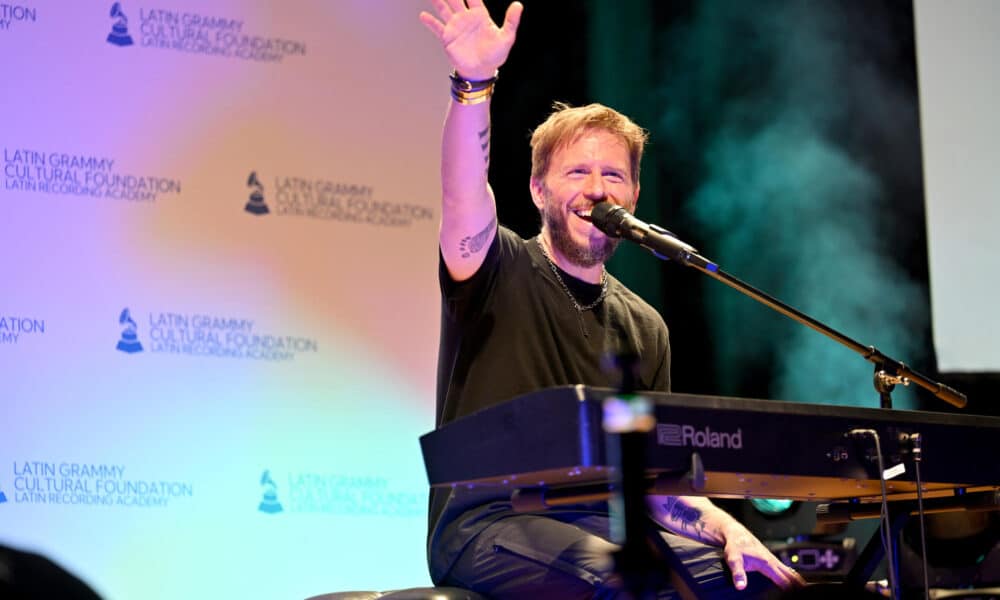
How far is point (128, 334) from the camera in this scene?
4016mm

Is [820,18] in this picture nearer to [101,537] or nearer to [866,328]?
[866,328]

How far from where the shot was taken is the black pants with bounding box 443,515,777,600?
82.2 inches

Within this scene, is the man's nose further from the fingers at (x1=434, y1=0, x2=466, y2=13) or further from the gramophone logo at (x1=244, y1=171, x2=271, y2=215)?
the gramophone logo at (x1=244, y1=171, x2=271, y2=215)

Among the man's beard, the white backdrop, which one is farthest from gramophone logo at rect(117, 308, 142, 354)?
the white backdrop

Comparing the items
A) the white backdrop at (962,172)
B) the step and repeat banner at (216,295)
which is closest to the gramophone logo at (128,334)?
the step and repeat banner at (216,295)

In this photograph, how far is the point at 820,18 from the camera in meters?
5.34

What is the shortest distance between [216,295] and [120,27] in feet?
3.43

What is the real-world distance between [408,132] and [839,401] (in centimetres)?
233

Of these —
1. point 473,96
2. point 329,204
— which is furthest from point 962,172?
point 473,96

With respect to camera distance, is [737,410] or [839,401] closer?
[737,410]

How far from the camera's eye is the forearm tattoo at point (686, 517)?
8.39 feet

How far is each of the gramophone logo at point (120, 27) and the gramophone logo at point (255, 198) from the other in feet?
2.15

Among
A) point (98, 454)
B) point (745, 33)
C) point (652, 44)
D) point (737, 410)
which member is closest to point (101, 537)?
point (98, 454)

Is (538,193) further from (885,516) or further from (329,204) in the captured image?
(329,204)
